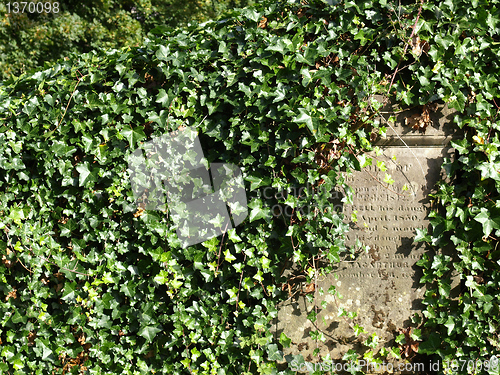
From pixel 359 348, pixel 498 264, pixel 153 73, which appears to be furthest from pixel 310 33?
pixel 359 348

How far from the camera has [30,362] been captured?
2.92 metres

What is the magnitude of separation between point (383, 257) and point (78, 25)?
25.1ft

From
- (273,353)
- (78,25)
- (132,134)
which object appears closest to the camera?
(273,353)

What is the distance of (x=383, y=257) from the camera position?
107 inches

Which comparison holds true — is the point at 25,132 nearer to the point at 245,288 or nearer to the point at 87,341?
the point at 87,341

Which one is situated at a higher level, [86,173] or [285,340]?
[86,173]

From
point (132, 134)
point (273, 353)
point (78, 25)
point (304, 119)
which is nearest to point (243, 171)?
point (304, 119)

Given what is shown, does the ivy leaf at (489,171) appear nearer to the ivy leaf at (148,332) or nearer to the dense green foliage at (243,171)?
the dense green foliage at (243,171)

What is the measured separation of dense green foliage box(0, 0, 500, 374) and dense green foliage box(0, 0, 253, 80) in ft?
16.5

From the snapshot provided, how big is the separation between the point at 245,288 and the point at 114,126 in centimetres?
149

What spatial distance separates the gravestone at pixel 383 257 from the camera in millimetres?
2697

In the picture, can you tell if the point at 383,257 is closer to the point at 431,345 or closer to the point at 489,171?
the point at 431,345

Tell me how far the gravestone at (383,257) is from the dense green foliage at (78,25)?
218 inches

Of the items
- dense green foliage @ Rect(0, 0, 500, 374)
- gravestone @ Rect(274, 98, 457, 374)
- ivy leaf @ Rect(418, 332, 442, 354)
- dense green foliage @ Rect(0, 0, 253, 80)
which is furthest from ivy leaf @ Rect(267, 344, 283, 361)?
dense green foliage @ Rect(0, 0, 253, 80)
